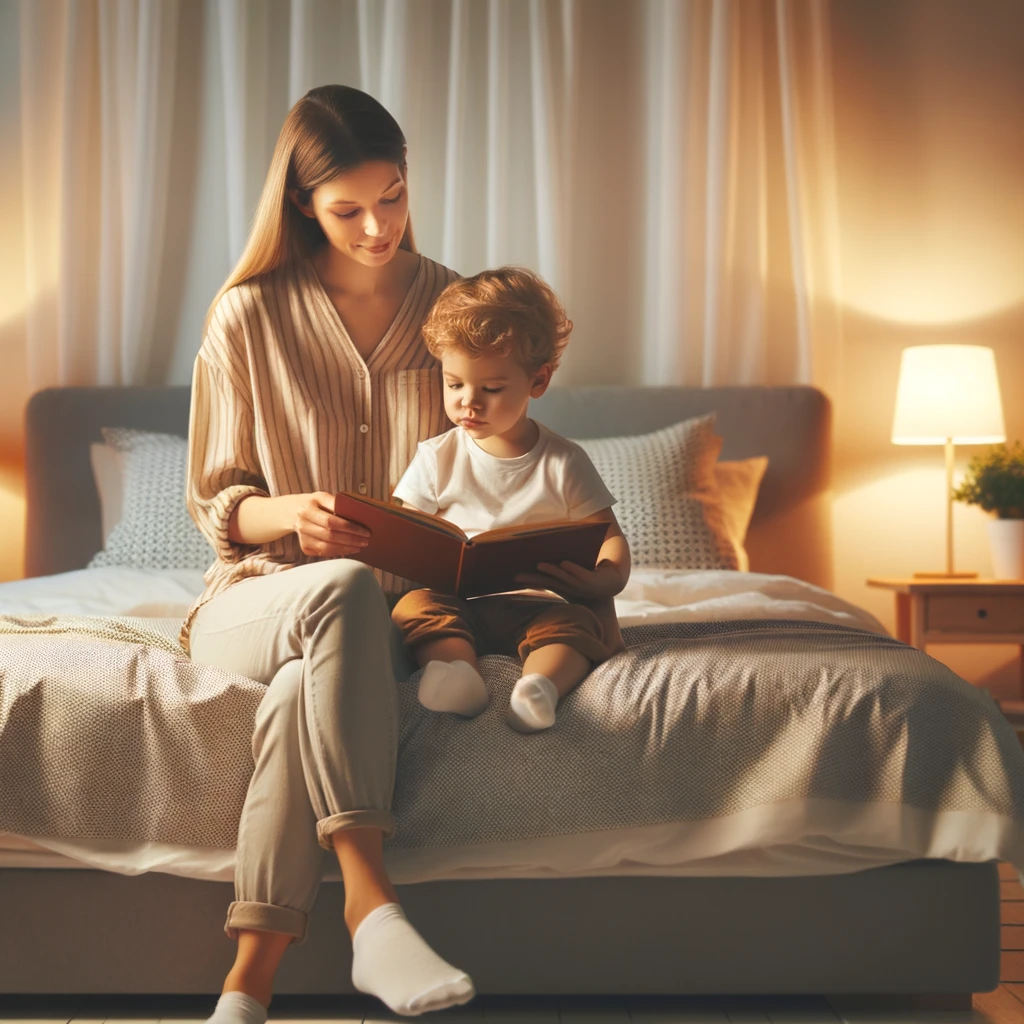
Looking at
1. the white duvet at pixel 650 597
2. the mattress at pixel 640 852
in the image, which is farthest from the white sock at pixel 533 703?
the white duvet at pixel 650 597

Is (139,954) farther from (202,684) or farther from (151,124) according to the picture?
(151,124)

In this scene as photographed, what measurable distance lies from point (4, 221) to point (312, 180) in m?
2.26

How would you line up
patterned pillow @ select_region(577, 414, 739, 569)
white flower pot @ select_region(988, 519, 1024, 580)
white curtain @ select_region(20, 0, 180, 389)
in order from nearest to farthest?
patterned pillow @ select_region(577, 414, 739, 569) < white flower pot @ select_region(988, 519, 1024, 580) < white curtain @ select_region(20, 0, 180, 389)

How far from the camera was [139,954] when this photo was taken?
1.38 metres

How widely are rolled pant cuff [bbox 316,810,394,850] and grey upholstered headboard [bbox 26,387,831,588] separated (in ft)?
6.78

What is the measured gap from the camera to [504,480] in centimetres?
169

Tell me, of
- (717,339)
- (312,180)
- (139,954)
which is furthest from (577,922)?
(717,339)

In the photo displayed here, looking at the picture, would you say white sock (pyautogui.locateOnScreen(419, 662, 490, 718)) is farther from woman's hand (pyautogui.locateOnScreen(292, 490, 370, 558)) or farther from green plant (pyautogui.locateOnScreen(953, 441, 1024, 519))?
green plant (pyautogui.locateOnScreen(953, 441, 1024, 519))

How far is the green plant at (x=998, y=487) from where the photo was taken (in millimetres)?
3117

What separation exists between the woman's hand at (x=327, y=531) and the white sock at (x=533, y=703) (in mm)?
295

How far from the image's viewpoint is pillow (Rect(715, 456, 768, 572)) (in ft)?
9.80

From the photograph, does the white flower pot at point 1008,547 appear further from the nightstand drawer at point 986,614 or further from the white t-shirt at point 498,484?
the white t-shirt at point 498,484

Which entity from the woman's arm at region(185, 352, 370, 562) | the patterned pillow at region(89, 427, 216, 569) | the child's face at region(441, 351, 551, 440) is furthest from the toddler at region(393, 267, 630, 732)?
the patterned pillow at region(89, 427, 216, 569)

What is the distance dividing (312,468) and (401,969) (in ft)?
2.77
